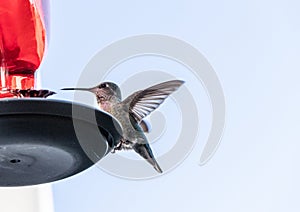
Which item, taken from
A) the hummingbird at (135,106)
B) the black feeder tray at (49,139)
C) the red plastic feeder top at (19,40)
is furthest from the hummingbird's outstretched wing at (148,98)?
the black feeder tray at (49,139)

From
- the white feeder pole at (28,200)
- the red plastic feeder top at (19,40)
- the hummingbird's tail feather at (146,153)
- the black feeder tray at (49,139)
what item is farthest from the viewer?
the white feeder pole at (28,200)

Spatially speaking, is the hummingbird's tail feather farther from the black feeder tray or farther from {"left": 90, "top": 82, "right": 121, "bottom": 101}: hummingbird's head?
the black feeder tray

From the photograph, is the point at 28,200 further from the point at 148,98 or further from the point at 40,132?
the point at 40,132

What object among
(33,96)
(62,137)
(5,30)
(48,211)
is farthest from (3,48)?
(48,211)

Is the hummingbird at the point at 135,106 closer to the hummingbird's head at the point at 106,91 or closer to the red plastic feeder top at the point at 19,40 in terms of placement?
the hummingbird's head at the point at 106,91

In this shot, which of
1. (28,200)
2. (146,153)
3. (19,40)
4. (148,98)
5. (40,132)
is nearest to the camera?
(40,132)

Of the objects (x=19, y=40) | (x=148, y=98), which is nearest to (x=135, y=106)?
(x=148, y=98)
